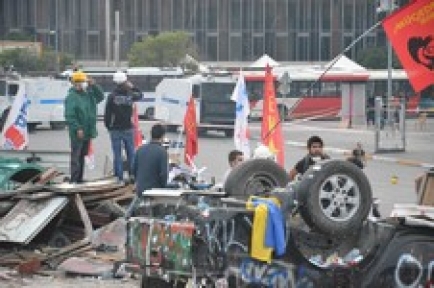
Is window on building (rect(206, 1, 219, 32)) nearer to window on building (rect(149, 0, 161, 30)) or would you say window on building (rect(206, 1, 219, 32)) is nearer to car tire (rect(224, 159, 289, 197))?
window on building (rect(149, 0, 161, 30))

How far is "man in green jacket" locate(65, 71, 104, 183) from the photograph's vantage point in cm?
1450

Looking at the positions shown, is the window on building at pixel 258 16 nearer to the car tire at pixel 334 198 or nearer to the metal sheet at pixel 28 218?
the metal sheet at pixel 28 218

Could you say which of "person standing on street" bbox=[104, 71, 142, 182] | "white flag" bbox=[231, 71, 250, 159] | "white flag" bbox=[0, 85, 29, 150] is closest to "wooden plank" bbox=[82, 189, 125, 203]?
"person standing on street" bbox=[104, 71, 142, 182]

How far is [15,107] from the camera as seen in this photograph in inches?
797

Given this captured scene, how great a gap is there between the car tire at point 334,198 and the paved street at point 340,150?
8.18 metres

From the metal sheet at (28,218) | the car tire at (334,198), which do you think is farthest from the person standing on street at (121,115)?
the car tire at (334,198)

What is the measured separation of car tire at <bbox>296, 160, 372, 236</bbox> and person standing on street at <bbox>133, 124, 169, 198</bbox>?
3.09m

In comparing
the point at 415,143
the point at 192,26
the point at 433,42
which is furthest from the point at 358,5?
the point at 433,42

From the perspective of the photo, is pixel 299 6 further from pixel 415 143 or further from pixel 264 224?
pixel 264 224

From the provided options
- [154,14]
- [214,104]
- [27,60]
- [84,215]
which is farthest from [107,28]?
[84,215]

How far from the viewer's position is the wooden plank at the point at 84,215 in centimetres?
1193

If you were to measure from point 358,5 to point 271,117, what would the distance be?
76.2 metres

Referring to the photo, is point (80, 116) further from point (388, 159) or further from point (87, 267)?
point (388, 159)

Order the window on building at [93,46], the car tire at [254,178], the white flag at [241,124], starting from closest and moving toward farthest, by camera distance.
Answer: the car tire at [254,178]
the white flag at [241,124]
the window on building at [93,46]
